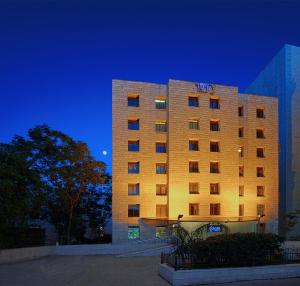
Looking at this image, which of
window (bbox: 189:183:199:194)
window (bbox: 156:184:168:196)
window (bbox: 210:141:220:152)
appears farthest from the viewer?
window (bbox: 210:141:220:152)

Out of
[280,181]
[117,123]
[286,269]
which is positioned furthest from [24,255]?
[280,181]

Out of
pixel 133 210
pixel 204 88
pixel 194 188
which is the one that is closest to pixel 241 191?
pixel 194 188

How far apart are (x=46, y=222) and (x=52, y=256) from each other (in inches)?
420

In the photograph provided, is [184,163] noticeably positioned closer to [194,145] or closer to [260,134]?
[194,145]

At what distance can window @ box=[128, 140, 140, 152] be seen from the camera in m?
33.4

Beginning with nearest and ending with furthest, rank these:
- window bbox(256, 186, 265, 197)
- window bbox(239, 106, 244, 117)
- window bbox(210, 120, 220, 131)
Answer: window bbox(210, 120, 220, 131), window bbox(256, 186, 265, 197), window bbox(239, 106, 244, 117)

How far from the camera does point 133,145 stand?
33562 millimetres

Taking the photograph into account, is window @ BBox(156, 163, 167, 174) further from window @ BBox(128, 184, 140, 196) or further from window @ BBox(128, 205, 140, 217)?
window @ BBox(128, 205, 140, 217)

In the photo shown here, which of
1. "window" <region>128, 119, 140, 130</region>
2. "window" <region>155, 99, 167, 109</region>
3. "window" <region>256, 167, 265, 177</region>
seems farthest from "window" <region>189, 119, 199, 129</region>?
"window" <region>256, 167, 265, 177</region>

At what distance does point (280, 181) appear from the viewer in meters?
40.1

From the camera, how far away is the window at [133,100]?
33.9m

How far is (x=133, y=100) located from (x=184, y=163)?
317 inches

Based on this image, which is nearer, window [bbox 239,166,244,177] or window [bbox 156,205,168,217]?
window [bbox 156,205,168,217]

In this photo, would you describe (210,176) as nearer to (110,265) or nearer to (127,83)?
(127,83)
